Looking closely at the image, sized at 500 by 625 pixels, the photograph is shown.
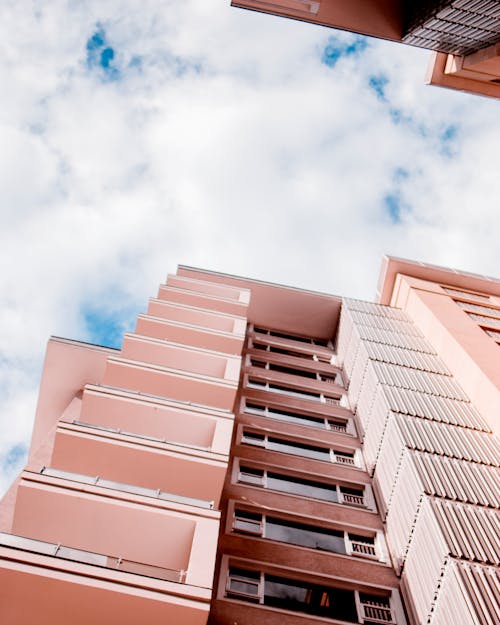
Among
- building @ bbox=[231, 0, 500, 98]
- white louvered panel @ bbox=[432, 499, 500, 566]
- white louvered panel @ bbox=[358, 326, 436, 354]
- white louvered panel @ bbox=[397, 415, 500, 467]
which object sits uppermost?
building @ bbox=[231, 0, 500, 98]

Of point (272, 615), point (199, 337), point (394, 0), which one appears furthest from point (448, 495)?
point (394, 0)

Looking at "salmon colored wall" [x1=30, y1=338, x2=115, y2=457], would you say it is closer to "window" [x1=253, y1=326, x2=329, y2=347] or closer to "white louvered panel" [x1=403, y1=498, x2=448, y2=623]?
"window" [x1=253, y1=326, x2=329, y2=347]

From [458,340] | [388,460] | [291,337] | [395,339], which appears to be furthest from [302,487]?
[291,337]

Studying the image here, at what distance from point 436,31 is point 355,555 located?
14714mm

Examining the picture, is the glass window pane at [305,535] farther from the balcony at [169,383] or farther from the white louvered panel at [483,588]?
the white louvered panel at [483,588]

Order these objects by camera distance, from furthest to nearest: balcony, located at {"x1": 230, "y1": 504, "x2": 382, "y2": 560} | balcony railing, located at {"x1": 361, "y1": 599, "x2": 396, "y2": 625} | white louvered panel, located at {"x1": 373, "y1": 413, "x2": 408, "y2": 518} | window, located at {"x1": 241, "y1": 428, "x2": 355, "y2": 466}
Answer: window, located at {"x1": 241, "y1": 428, "x2": 355, "y2": 466} → white louvered panel, located at {"x1": 373, "y1": 413, "x2": 408, "y2": 518} → balcony, located at {"x1": 230, "y1": 504, "x2": 382, "y2": 560} → balcony railing, located at {"x1": 361, "y1": 599, "x2": 396, "y2": 625}

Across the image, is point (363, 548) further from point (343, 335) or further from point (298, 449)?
point (343, 335)

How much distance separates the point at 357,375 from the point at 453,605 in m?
12.0

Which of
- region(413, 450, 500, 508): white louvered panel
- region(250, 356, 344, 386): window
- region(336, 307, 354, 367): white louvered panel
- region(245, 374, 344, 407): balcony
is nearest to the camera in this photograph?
region(413, 450, 500, 508): white louvered panel

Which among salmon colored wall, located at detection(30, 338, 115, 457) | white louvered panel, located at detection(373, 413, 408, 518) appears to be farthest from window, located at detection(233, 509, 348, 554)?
salmon colored wall, located at detection(30, 338, 115, 457)

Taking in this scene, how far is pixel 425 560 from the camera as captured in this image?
1223cm

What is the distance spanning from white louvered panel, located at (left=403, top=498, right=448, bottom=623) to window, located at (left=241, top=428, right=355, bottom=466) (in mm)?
5491

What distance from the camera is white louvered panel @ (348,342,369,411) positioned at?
2161 centimetres

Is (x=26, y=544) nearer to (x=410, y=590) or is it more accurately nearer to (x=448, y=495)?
(x=410, y=590)
